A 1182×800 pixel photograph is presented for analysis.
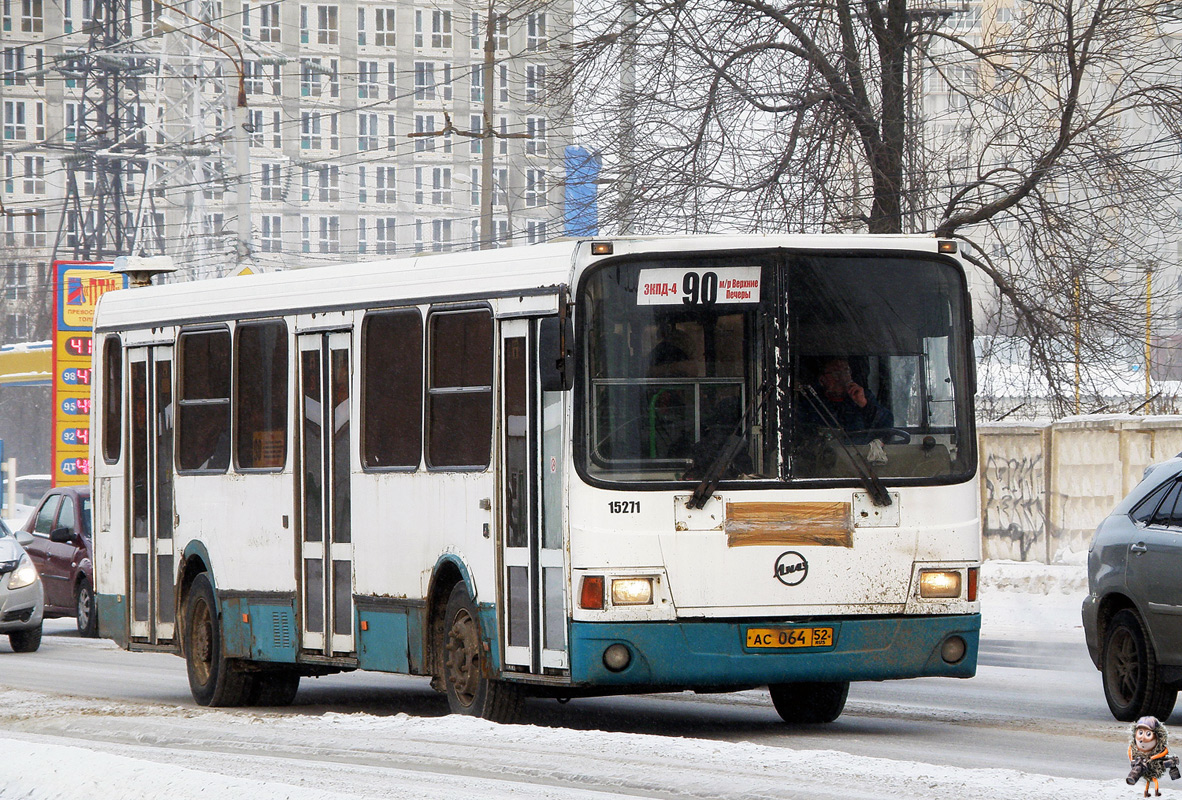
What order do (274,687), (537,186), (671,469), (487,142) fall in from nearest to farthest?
(671,469), (274,687), (487,142), (537,186)

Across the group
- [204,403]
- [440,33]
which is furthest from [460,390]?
[440,33]

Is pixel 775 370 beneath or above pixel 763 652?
above

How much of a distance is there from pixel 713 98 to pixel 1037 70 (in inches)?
154

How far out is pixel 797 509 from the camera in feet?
33.7

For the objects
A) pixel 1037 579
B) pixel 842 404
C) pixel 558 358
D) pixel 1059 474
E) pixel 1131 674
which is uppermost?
pixel 558 358

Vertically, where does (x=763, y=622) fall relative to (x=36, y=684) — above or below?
above

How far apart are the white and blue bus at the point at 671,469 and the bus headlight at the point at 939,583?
0.01 meters

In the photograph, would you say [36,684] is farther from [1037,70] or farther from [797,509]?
[1037,70]

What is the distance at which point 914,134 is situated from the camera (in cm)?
2380

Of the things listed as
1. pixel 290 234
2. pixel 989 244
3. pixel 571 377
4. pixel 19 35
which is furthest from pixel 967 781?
pixel 19 35

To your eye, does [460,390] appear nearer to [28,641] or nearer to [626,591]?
[626,591]

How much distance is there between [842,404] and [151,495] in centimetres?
611

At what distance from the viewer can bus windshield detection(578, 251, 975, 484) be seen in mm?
10164

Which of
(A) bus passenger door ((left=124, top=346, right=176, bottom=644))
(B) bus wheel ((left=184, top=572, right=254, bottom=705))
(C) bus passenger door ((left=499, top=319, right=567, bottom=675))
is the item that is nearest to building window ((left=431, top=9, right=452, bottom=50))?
(A) bus passenger door ((left=124, top=346, right=176, bottom=644))
